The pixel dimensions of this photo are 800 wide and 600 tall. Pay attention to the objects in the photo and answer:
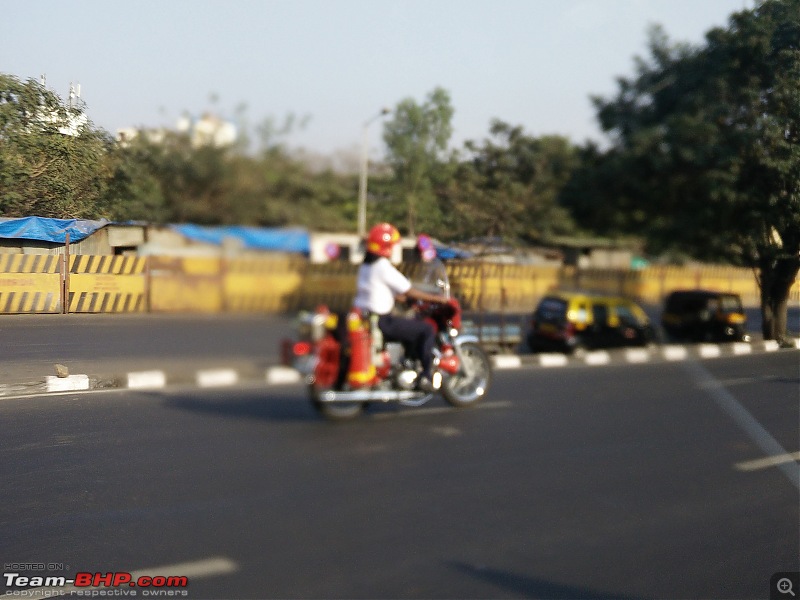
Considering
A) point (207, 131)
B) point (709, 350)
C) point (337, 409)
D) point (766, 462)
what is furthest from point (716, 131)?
point (337, 409)

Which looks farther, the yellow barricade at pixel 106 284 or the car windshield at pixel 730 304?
the car windshield at pixel 730 304

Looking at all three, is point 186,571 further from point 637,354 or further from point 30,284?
point 637,354

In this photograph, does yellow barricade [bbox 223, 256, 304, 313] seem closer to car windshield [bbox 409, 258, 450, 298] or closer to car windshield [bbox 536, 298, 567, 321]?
car windshield [bbox 409, 258, 450, 298]

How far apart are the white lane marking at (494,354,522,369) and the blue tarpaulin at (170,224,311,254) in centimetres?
629

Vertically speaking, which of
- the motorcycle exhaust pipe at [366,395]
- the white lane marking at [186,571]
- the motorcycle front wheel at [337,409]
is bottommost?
the white lane marking at [186,571]

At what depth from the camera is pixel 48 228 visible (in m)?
3.16

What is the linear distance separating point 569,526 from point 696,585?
0.78 m

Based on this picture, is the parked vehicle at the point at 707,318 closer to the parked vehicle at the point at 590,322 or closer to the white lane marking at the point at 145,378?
the parked vehicle at the point at 590,322

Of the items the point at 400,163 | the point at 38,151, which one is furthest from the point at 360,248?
the point at 38,151

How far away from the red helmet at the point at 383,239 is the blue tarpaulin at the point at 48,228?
4.56 feet

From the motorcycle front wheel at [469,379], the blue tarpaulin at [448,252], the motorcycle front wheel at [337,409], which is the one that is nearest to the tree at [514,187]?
the blue tarpaulin at [448,252]

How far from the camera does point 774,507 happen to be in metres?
4.80

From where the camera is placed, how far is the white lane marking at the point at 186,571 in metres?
3.36

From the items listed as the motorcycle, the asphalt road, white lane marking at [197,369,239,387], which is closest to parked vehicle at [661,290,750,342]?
the asphalt road
